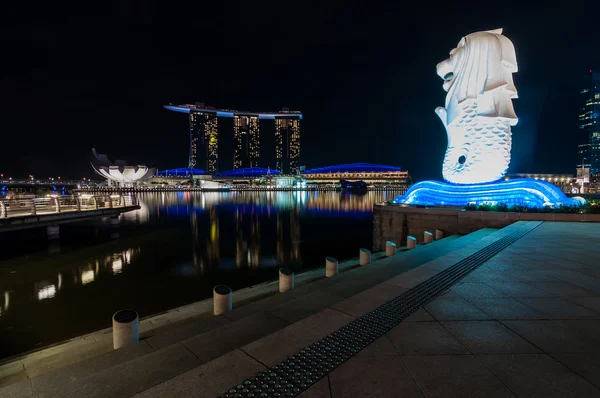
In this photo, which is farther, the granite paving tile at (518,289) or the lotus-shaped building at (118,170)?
the lotus-shaped building at (118,170)

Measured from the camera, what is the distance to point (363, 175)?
152250mm

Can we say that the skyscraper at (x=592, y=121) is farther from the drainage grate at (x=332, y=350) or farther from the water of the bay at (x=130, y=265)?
the drainage grate at (x=332, y=350)

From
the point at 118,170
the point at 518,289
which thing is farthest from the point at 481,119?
the point at 118,170

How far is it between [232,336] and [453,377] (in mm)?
2460

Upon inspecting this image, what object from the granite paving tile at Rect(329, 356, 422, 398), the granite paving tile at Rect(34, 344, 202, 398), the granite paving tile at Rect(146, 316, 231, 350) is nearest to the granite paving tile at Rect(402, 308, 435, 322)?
the granite paving tile at Rect(329, 356, 422, 398)

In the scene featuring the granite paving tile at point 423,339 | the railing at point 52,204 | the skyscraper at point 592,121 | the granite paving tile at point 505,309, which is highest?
the skyscraper at point 592,121

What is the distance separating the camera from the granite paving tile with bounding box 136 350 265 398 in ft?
7.85

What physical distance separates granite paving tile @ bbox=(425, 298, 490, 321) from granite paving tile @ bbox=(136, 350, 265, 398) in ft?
8.22

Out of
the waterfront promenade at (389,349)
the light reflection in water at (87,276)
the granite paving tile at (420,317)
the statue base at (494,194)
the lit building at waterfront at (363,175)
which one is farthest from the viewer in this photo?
the lit building at waterfront at (363,175)

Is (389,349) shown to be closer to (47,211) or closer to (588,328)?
(588,328)

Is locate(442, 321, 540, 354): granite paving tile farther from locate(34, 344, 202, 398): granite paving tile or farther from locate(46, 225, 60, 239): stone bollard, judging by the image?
locate(46, 225, 60, 239): stone bollard

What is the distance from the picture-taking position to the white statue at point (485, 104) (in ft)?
64.8

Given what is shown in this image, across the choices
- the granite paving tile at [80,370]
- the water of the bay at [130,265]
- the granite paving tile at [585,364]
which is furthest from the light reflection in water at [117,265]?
the granite paving tile at [585,364]

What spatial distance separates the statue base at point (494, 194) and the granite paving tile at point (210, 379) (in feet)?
60.7
